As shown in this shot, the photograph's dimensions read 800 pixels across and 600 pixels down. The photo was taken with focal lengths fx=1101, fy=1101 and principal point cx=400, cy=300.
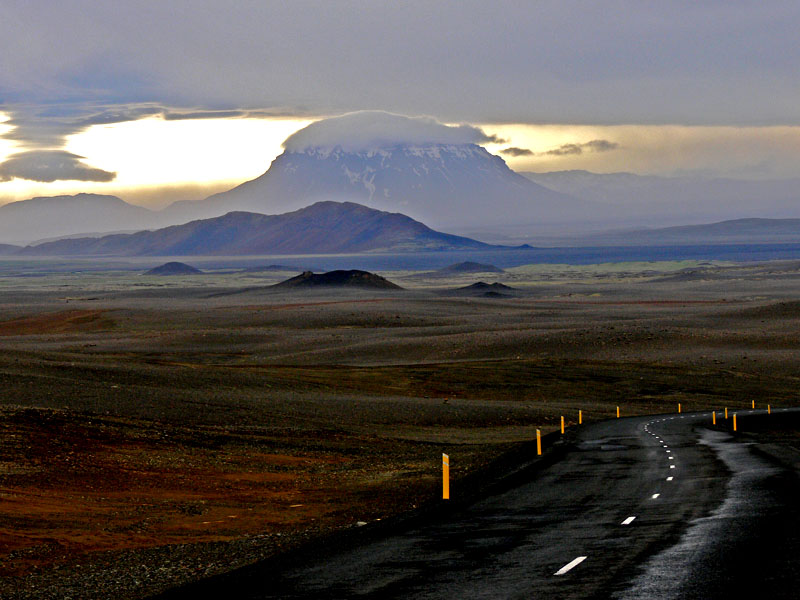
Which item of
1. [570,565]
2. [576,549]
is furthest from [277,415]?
[570,565]

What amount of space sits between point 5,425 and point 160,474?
17.6ft

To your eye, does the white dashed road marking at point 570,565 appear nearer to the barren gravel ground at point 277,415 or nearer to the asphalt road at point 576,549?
the asphalt road at point 576,549

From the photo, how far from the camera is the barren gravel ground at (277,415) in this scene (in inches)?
677

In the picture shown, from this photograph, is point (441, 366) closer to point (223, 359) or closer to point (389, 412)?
point (223, 359)

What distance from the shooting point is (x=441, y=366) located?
71.0m

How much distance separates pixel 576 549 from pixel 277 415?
2753cm

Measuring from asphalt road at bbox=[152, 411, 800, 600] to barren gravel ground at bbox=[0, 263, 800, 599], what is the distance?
168 cm

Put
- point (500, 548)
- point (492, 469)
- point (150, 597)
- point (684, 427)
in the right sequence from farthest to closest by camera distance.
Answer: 1. point (684, 427)
2. point (492, 469)
3. point (500, 548)
4. point (150, 597)

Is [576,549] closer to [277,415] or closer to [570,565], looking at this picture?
[570,565]

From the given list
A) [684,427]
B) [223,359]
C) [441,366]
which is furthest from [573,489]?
[223,359]

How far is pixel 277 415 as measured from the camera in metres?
41.3

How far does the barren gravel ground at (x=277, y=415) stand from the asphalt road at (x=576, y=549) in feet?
5.51

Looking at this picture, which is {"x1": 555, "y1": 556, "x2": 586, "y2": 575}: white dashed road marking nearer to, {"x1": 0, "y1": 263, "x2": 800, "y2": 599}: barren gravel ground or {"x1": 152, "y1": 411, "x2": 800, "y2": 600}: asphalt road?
{"x1": 152, "y1": 411, "x2": 800, "y2": 600}: asphalt road

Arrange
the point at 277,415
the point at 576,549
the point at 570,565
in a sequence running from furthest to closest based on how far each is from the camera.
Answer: the point at 277,415 < the point at 576,549 < the point at 570,565
